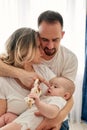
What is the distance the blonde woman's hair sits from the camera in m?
1.59

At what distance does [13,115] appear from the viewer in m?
1.59

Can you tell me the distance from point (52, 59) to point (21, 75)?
30 cm

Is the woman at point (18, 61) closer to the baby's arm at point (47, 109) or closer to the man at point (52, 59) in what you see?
the man at point (52, 59)

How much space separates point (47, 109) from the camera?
1463 mm

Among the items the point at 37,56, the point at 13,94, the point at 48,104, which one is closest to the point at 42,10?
the point at 37,56

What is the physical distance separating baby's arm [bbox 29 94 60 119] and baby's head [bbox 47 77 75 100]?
0.47 ft

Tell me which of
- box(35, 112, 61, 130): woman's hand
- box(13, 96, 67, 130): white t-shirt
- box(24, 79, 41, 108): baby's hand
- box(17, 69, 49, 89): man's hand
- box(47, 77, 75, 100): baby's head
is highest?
box(17, 69, 49, 89): man's hand

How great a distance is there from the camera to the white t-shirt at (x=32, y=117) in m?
Answer: 1.49

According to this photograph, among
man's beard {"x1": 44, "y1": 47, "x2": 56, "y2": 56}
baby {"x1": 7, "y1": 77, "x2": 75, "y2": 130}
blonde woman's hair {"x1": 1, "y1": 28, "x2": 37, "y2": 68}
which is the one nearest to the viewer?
baby {"x1": 7, "y1": 77, "x2": 75, "y2": 130}

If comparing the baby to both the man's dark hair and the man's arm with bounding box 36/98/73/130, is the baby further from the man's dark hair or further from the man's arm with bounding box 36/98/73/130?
the man's dark hair

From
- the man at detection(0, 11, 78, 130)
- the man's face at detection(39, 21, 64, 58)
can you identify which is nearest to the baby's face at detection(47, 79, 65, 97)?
the man at detection(0, 11, 78, 130)

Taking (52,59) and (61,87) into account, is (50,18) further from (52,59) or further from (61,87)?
(61,87)

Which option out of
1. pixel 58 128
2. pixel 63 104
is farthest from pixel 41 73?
pixel 58 128

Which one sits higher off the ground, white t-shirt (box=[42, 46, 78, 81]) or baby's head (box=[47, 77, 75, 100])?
white t-shirt (box=[42, 46, 78, 81])
